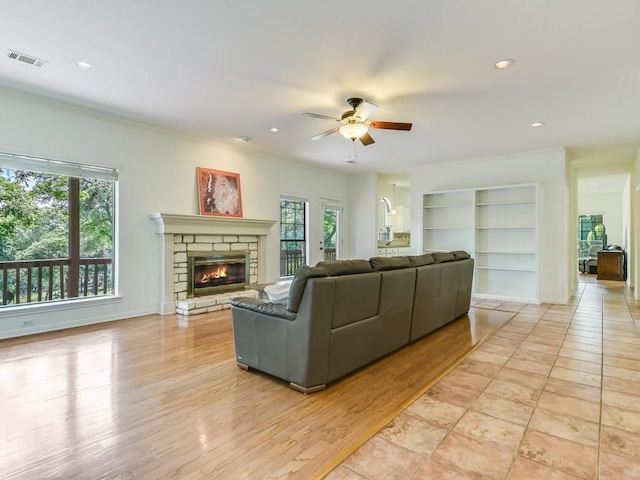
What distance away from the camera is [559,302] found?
19.8 feet

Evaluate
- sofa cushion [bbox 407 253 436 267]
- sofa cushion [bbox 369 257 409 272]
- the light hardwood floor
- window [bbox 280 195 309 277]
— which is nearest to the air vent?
the light hardwood floor

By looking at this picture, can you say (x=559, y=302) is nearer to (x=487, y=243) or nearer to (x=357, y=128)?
→ (x=487, y=243)

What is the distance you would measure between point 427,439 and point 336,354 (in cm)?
89

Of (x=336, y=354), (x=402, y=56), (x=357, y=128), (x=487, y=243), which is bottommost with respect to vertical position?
(x=336, y=354)

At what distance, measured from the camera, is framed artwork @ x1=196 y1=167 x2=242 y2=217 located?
18.8 feet

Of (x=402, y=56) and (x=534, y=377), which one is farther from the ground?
(x=402, y=56)

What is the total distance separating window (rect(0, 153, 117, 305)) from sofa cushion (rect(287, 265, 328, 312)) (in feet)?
11.4

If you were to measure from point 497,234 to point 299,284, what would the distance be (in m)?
5.47

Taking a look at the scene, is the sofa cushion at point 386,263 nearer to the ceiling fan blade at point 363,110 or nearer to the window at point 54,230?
the ceiling fan blade at point 363,110

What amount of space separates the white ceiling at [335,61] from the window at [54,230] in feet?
3.00

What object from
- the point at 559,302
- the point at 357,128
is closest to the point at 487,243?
the point at 559,302

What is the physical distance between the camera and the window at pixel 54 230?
401 centimetres

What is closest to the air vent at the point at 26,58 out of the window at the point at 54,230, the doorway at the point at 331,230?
the window at the point at 54,230

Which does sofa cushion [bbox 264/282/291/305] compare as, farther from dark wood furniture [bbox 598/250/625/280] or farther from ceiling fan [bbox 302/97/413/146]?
dark wood furniture [bbox 598/250/625/280]
